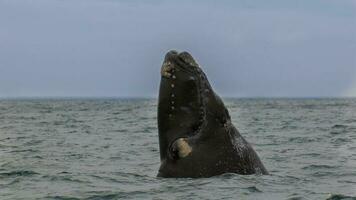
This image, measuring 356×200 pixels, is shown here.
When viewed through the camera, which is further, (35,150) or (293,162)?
(35,150)

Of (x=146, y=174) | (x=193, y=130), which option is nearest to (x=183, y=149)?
(x=193, y=130)

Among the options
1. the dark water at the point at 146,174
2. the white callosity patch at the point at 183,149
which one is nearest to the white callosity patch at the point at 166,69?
the white callosity patch at the point at 183,149

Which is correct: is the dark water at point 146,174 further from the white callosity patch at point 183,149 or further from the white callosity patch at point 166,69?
the white callosity patch at point 166,69

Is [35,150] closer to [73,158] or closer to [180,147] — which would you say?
[73,158]

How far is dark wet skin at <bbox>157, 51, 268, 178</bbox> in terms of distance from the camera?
9273 millimetres

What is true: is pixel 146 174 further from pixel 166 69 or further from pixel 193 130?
pixel 166 69

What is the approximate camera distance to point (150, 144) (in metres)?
20.9

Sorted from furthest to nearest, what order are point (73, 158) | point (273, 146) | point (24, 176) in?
point (273, 146) → point (73, 158) → point (24, 176)

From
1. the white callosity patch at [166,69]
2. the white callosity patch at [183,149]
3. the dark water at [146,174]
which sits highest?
the white callosity patch at [166,69]

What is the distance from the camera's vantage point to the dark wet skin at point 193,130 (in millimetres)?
9273

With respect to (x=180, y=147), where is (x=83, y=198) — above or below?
below

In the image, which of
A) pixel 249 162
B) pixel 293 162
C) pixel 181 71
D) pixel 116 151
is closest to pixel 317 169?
pixel 293 162

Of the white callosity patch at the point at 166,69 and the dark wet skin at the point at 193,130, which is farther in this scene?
the white callosity patch at the point at 166,69

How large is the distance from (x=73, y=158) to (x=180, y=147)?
7.57 metres
